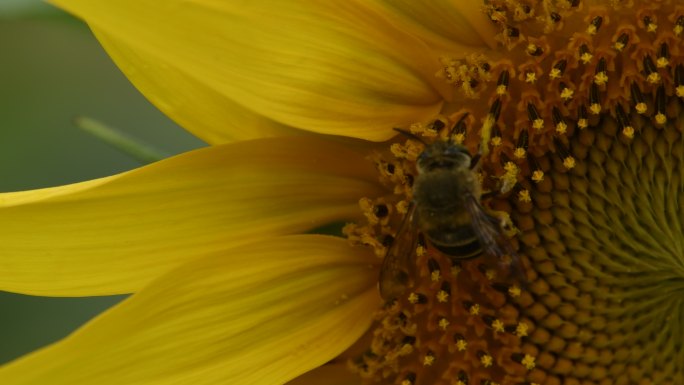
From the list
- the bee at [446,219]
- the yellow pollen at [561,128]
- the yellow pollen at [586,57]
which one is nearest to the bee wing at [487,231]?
the bee at [446,219]

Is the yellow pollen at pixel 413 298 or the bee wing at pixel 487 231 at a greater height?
the bee wing at pixel 487 231

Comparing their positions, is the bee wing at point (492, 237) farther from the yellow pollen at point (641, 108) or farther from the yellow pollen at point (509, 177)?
the yellow pollen at point (641, 108)

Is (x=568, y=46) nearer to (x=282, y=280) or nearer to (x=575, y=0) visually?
(x=575, y=0)

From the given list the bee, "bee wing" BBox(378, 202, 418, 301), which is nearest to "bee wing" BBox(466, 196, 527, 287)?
the bee

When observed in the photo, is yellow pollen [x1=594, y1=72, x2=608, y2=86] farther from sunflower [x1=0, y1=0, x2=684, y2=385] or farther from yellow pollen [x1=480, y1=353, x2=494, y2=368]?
yellow pollen [x1=480, y1=353, x2=494, y2=368]

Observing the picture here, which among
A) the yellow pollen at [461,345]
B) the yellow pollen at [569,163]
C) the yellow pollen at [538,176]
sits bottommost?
the yellow pollen at [461,345]

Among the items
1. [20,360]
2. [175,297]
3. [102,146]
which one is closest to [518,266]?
[175,297]
